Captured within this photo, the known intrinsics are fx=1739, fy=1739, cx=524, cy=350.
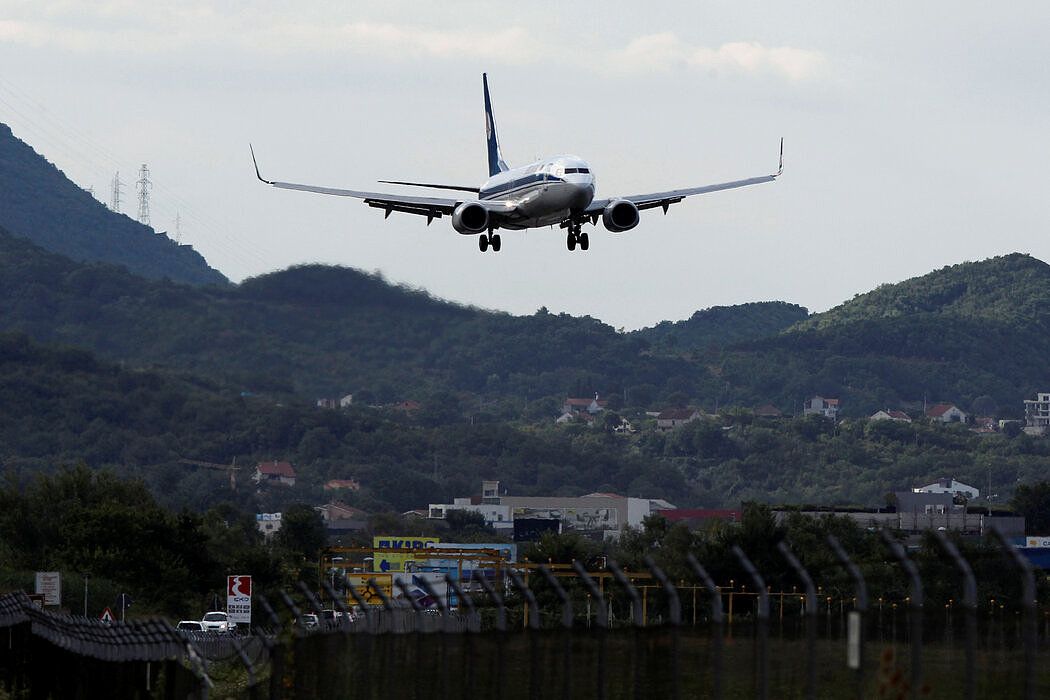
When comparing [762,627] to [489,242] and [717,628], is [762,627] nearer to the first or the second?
[717,628]

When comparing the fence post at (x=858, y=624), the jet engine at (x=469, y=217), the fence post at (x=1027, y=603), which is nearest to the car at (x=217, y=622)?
the jet engine at (x=469, y=217)

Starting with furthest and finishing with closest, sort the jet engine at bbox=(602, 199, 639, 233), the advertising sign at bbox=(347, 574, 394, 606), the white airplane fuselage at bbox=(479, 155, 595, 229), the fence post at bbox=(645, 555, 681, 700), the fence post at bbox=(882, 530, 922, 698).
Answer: the jet engine at bbox=(602, 199, 639, 233)
the white airplane fuselage at bbox=(479, 155, 595, 229)
the advertising sign at bbox=(347, 574, 394, 606)
the fence post at bbox=(645, 555, 681, 700)
the fence post at bbox=(882, 530, 922, 698)

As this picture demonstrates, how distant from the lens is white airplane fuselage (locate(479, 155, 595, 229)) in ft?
197

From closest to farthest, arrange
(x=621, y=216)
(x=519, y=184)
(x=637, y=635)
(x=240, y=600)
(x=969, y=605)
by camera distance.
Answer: (x=969, y=605)
(x=637, y=635)
(x=240, y=600)
(x=621, y=216)
(x=519, y=184)

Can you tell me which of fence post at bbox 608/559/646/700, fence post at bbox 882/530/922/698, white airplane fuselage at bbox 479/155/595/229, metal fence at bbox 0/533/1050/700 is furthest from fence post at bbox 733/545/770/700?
white airplane fuselage at bbox 479/155/595/229

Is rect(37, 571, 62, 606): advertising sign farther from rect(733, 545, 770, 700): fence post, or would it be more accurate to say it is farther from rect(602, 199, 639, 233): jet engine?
rect(733, 545, 770, 700): fence post

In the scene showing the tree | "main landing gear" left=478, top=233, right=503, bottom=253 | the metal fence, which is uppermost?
"main landing gear" left=478, top=233, right=503, bottom=253

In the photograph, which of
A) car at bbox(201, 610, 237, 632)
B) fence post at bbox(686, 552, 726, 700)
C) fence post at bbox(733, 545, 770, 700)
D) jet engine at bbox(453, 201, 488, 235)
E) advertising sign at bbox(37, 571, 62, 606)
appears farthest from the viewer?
car at bbox(201, 610, 237, 632)

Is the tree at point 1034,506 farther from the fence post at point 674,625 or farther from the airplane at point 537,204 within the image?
the fence post at point 674,625

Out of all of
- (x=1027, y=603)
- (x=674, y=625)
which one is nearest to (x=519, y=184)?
(x=674, y=625)

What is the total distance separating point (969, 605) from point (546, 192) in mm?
50789

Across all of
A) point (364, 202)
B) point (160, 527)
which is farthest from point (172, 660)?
point (160, 527)

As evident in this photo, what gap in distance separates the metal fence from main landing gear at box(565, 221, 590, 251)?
136 feet

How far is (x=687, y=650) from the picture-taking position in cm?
1371
